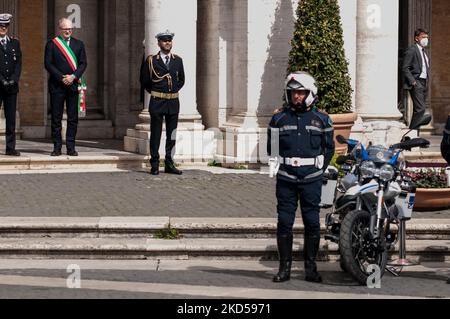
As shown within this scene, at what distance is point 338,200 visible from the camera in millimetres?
12516

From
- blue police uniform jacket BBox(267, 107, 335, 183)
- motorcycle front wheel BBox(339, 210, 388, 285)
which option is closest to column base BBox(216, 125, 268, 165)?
blue police uniform jacket BBox(267, 107, 335, 183)

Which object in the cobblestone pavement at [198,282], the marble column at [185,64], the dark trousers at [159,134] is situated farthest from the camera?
the marble column at [185,64]

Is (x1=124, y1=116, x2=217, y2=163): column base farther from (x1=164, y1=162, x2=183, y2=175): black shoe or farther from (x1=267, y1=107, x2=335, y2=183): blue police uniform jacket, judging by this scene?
(x1=267, y1=107, x2=335, y2=183): blue police uniform jacket

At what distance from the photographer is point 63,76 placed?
61.9 feet

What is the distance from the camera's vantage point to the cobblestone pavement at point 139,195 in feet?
48.0

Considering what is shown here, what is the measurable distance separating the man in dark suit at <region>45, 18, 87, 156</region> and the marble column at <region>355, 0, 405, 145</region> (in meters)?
3.86

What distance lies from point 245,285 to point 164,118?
7.21 m

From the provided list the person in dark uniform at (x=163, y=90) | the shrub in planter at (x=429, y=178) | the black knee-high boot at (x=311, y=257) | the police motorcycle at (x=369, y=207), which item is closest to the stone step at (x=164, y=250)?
the police motorcycle at (x=369, y=207)

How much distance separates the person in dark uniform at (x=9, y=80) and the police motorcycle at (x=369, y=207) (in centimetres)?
726

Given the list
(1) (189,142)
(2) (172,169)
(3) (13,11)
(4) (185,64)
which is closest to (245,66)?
(4) (185,64)

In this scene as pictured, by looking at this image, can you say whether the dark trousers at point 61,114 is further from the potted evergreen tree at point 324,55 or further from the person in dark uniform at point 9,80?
the potted evergreen tree at point 324,55

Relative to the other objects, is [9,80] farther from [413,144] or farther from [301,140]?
[413,144]

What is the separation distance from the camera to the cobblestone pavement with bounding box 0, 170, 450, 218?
1464cm
